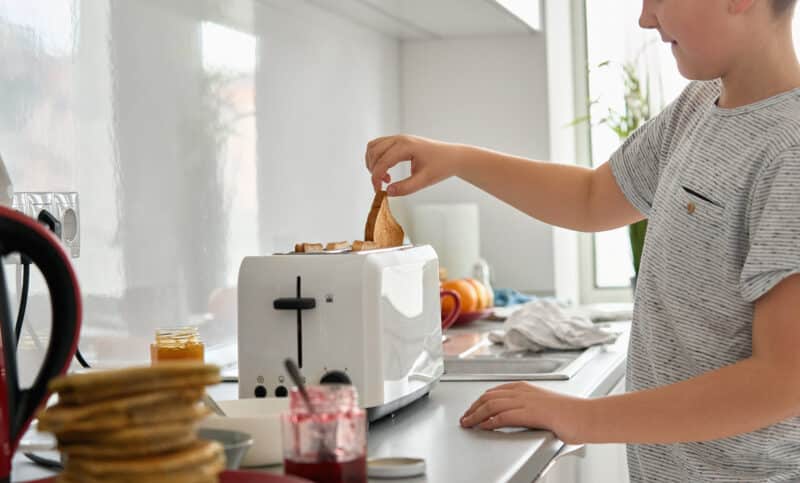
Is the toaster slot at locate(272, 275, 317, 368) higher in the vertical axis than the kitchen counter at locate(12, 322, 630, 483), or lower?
higher

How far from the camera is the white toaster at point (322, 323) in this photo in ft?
4.04

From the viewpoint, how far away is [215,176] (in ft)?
6.34

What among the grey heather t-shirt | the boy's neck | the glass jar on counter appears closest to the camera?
the glass jar on counter

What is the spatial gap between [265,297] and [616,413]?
40cm

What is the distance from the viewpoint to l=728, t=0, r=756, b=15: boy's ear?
1.17 meters

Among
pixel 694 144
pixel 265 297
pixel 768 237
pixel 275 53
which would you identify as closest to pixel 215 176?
pixel 275 53

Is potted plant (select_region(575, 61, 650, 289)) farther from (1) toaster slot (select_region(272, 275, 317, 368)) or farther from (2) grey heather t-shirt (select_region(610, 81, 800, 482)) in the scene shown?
(1) toaster slot (select_region(272, 275, 317, 368))

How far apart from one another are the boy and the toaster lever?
0.21m

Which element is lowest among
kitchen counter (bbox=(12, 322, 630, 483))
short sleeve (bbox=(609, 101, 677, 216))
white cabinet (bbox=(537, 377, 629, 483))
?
white cabinet (bbox=(537, 377, 629, 483))

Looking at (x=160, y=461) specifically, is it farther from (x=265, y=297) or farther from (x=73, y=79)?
(x=73, y=79)

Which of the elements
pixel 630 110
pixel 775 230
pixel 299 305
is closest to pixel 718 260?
pixel 775 230

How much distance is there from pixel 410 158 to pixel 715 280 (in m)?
0.42

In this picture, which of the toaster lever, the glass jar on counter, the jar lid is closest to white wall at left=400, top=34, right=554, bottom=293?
the toaster lever

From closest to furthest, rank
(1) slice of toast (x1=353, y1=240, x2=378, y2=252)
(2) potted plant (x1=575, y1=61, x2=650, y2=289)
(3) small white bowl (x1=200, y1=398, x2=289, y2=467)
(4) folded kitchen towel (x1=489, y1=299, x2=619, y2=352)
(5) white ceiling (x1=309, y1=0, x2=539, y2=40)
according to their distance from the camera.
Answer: (3) small white bowl (x1=200, y1=398, x2=289, y2=467) → (1) slice of toast (x1=353, y1=240, x2=378, y2=252) → (4) folded kitchen towel (x1=489, y1=299, x2=619, y2=352) → (5) white ceiling (x1=309, y1=0, x2=539, y2=40) → (2) potted plant (x1=575, y1=61, x2=650, y2=289)
